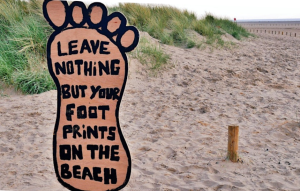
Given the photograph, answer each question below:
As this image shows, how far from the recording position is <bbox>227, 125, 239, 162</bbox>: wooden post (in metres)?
3.93

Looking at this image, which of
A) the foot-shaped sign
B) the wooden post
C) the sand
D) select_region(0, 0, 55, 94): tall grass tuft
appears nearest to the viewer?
the foot-shaped sign

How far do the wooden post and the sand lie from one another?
9cm

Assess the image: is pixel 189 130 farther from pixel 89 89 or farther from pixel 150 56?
pixel 150 56

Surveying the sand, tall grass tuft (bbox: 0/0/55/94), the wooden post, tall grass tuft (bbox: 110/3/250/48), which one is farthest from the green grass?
the wooden post

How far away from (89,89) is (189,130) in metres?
3.10

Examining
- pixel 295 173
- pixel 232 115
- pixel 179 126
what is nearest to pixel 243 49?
pixel 232 115

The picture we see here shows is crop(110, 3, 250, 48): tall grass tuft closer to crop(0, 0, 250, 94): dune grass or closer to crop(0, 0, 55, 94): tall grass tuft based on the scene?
crop(0, 0, 250, 94): dune grass

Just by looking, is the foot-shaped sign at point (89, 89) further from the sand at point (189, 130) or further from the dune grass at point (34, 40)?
the dune grass at point (34, 40)

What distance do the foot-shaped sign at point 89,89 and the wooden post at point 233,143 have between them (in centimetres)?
193

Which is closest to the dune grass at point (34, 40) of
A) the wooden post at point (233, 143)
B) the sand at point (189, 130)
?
the sand at point (189, 130)

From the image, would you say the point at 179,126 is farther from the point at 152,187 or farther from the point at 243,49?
the point at 243,49

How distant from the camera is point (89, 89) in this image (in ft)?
7.50

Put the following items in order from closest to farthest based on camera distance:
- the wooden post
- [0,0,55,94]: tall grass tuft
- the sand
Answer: the sand < the wooden post < [0,0,55,94]: tall grass tuft

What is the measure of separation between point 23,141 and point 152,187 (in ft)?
6.91
